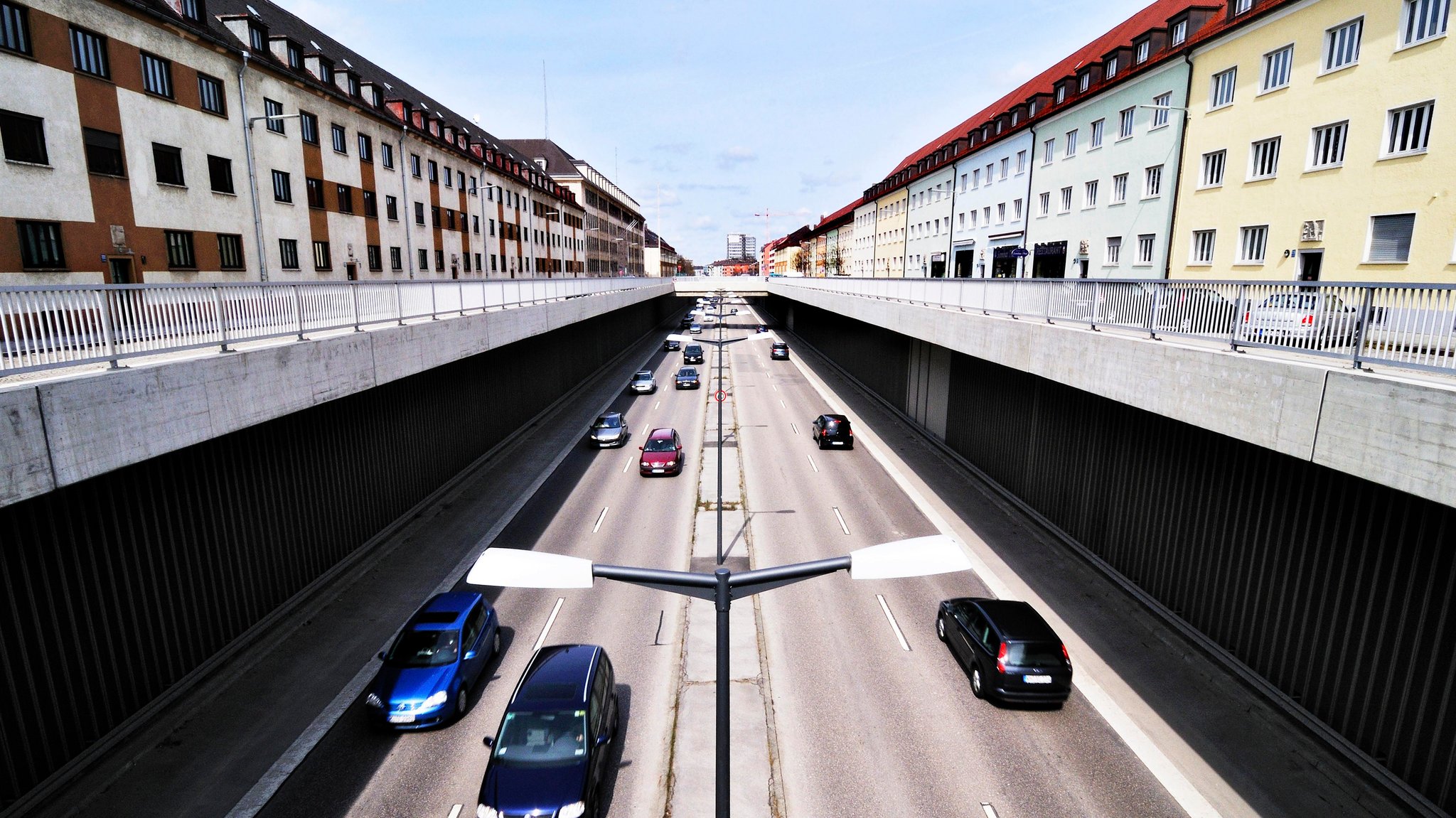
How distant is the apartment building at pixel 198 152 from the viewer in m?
18.5

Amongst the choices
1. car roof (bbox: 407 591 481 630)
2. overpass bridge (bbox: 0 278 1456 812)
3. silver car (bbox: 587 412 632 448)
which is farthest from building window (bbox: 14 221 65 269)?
silver car (bbox: 587 412 632 448)

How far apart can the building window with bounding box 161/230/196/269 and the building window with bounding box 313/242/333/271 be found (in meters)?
6.99

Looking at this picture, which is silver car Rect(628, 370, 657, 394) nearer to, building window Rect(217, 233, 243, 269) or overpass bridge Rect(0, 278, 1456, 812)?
building window Rect(217, 233, 243, 269)

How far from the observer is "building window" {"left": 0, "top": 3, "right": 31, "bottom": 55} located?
17438 millimetres

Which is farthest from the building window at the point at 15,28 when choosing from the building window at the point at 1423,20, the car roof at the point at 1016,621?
the building window at the point at 1423,20

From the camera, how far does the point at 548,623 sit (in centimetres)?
1425

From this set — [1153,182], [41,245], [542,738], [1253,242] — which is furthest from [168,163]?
[1153,182]

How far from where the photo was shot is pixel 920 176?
61688 mm

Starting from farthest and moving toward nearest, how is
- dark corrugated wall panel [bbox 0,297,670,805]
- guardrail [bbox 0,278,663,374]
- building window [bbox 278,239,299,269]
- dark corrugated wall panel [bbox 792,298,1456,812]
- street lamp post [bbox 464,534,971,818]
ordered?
building window [bbox 278,239,299,269] < dark corrugated wall panel [bbox 0,297,670,805] < dark corrugated wall panel [bbox 792,298,1456,812] < guardrail [bbox 0,278,663,374] < street lamp post [bbox 464,534,971,818]

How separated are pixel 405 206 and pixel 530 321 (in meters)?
19.2

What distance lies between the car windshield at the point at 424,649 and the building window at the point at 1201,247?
30629 millimetres

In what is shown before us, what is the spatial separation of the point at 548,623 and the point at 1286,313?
14.3 m

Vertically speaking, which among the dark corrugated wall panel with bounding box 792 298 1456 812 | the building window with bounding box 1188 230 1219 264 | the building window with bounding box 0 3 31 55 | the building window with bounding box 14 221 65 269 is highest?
the building window with bounding box 0 3 31 55

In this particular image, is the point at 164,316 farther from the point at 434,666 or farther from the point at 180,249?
the point at 180,249
